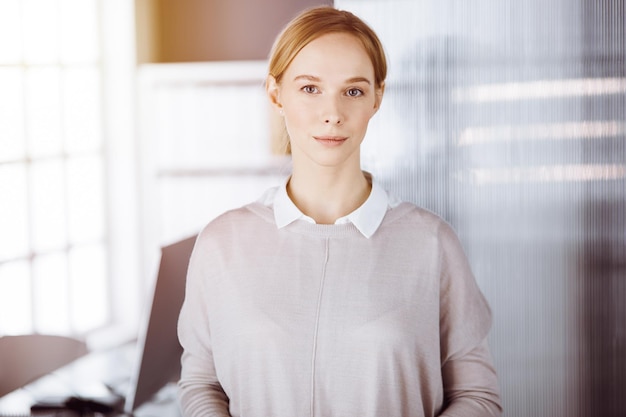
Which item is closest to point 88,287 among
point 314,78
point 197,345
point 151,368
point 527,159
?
point 151,368

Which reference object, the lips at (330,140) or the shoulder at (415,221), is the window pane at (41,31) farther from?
the shoulder at (415,221)

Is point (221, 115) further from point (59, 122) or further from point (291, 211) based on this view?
point (291, 211)

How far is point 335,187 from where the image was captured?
155 cm

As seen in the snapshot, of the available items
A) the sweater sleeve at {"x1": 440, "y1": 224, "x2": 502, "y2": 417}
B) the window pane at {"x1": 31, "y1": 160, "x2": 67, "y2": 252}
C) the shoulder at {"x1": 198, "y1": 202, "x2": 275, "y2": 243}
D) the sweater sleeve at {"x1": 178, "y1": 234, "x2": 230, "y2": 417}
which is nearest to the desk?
the sweater sleeve at {"x1": 178, "y1": 234, "x2": 230, "y2": 417}

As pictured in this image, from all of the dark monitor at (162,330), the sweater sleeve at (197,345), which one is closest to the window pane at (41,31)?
the dark monitor at (162,330)

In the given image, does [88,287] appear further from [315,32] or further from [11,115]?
[315,32]

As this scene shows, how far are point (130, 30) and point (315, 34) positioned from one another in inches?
41.6

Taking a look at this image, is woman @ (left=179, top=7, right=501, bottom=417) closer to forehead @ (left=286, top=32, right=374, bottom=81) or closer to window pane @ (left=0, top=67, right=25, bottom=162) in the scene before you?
forehead @ (left=286, top=32, right=374, bottom=81)

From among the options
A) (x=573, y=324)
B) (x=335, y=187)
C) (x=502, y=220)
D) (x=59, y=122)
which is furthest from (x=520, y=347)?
(x=59, y=122)

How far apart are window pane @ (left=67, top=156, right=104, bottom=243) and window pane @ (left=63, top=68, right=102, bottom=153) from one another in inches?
2.0

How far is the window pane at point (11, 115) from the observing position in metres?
2.06

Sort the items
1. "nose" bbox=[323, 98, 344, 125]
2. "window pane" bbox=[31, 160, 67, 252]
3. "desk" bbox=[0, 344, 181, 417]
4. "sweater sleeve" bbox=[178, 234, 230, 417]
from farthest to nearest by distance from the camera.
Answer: "window pane" bbox=[31, 160, 67, 252]
"desk" bbox=[0, 344, 181, 417]
"sweater sleeve" bbox=[178, 234, 230, 417]
"nose" bbox=[323, 98, 344, 125]

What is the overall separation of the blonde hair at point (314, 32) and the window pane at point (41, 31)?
36.7 inches

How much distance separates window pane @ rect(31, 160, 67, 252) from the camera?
7.20 feet
